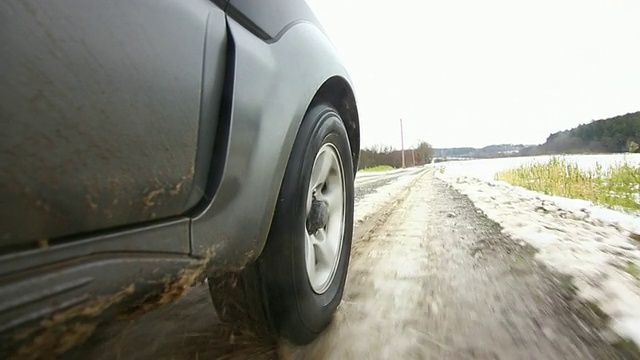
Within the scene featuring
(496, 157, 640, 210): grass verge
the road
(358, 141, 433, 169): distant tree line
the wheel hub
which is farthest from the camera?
(358, 141, 433, 169): distant tree line

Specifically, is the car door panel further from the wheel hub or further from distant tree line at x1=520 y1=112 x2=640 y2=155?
distant tree line at x1=520 y1=112 x2=640 y2=155

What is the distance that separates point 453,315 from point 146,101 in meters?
1.38

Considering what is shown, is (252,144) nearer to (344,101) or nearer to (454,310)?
(344,101)

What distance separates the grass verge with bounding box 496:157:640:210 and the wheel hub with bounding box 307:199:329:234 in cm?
455

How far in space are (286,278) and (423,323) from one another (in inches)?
25.7

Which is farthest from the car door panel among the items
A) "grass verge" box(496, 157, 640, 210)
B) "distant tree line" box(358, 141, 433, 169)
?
"distant tree line" box(358, 141, 433, 169)

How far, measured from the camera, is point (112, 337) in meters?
1.31

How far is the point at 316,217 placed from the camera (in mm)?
1354

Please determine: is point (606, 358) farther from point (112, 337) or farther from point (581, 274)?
point (112, 337)

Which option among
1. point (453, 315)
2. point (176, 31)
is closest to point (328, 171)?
point (453, 315)

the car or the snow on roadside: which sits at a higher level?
the car

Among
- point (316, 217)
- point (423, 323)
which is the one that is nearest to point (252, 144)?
point (316, 217)

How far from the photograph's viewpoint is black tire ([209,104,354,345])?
1.06 meters

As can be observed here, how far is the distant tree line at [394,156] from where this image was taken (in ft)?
126
